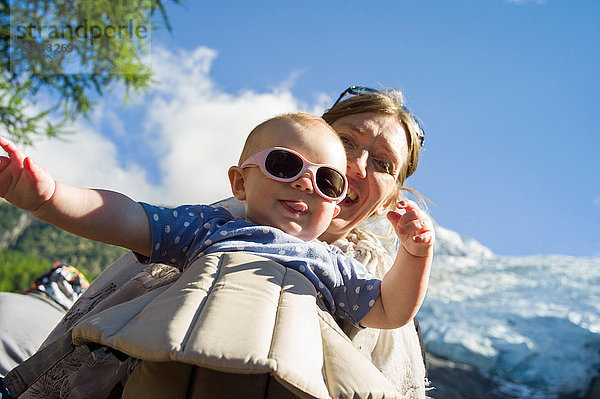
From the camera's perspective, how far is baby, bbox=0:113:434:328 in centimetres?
130

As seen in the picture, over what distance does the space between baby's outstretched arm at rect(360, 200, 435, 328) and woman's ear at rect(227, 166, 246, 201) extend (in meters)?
A: 0.47

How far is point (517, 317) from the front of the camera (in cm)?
764

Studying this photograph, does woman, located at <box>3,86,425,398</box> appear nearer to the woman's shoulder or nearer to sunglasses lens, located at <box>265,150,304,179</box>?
the woman's shoulder

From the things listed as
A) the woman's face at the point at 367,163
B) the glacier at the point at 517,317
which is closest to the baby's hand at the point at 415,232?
the woman's face at the point at 367,163

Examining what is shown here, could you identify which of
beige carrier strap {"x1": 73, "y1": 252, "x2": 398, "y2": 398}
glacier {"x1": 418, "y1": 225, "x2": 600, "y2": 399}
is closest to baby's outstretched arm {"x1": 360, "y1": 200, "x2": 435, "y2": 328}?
beige carrier strap {"x1": 73, "y1": 252, "x2": 398, "y2": 398}

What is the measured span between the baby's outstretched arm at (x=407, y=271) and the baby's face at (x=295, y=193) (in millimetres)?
226

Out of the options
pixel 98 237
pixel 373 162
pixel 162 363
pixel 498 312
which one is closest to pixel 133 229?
pixel 98 237

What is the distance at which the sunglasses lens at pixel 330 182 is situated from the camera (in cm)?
149

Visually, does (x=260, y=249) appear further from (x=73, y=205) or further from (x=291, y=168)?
(x=73, y=205)

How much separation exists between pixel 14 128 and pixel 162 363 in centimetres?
697

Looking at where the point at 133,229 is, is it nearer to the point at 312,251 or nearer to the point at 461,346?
the point at 312,251

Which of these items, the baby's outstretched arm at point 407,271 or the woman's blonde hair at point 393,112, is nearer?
the baby's outstretched arm at point 407,271

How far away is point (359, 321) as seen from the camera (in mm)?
1472

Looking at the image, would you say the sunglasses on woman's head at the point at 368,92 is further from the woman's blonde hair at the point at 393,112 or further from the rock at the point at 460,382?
the rock at the point at 460,382
